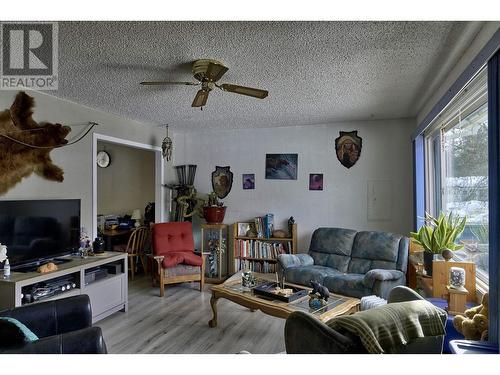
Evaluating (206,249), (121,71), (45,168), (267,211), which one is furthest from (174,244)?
(121,71)

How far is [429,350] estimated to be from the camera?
1.36m

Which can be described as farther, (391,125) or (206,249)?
(206,249)

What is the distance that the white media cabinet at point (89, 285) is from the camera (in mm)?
2410

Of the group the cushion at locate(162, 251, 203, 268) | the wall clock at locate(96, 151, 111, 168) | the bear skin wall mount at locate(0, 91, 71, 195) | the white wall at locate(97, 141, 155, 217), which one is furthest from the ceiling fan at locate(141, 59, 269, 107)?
the wall clock at locate(96, 151, 111, 168)

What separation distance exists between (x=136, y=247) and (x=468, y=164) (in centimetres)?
457

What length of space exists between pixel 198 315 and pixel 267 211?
79.1 inches

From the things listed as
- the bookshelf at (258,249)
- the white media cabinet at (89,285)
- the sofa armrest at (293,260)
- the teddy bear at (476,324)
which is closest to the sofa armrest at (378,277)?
the sofa armrest at (293,260)

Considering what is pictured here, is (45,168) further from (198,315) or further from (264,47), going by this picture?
(264,47)

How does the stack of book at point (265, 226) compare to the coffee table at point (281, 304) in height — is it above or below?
above

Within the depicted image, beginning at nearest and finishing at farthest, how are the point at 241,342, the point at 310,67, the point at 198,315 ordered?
1. the point at 310,67
2. the point at 241,342
3. the point at 198,315

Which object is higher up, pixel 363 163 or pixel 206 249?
pixel 363 163

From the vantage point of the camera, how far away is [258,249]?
183 inches

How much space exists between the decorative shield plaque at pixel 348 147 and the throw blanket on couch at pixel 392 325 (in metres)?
3.24

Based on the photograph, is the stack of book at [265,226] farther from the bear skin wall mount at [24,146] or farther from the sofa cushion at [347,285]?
the bear skin wall mount at [24,146]
